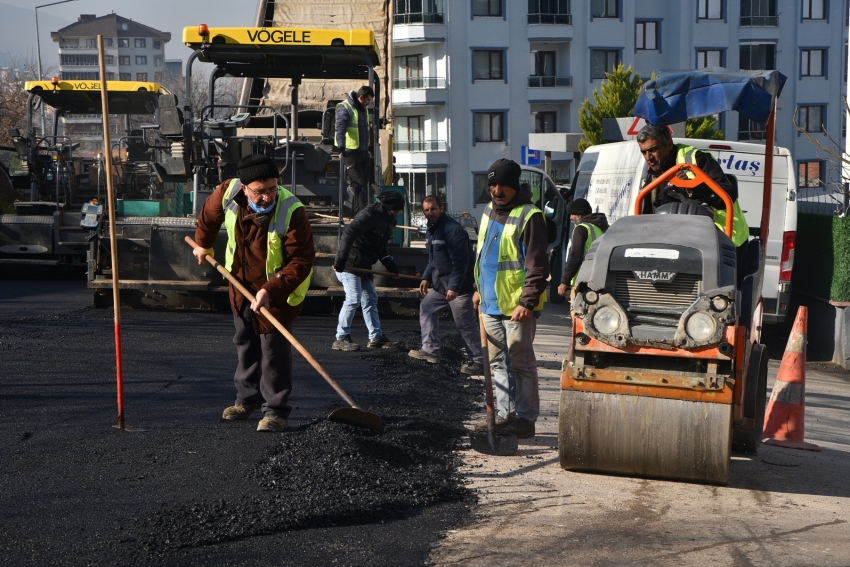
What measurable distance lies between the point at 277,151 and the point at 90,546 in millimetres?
8253

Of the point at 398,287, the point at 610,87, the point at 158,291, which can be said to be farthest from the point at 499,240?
the point at 610,87

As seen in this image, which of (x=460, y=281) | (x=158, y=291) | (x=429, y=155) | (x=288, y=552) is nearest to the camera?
(x=288, y=552)

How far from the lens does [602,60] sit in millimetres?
47094

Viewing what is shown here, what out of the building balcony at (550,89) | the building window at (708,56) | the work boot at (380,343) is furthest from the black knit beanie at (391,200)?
the building window at (708,56)

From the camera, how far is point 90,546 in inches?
160

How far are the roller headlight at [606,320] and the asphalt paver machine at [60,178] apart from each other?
10.4m

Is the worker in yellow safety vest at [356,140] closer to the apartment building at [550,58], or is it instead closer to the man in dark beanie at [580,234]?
the man in dark beanie at [580,234]

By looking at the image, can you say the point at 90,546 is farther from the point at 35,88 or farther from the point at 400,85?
the point at 400,85

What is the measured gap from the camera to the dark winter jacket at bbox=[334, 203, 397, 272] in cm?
928

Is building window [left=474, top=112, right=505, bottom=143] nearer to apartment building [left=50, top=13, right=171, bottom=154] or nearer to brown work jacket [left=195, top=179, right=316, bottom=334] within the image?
brown work jacket [left=195, top=179, right=316, bottom=334]

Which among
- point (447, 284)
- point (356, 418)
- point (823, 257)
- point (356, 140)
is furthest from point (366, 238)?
point (823, 257)

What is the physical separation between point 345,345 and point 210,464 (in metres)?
4.02

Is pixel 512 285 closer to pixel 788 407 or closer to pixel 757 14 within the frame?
pixel 788 407

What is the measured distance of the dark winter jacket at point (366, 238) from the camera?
9281 mm
